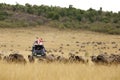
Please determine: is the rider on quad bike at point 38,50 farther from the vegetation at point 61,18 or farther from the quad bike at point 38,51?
the vegetation at point 61,18

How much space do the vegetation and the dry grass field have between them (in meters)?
2.21

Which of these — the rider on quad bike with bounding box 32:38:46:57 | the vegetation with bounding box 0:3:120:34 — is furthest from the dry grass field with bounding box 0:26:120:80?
the rider on quad bike with bounding box 32:38:46:57

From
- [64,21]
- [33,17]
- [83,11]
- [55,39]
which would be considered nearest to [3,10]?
[33,17]

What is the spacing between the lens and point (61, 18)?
205 ft

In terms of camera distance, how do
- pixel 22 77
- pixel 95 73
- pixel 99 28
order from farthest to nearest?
pixel 99 28 → pixel 95 73 → pixel 22 77

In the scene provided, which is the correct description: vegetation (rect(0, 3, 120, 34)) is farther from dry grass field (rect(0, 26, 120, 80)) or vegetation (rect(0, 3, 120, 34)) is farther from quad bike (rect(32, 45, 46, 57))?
quad bike (rect(32, 45, 46, 57))

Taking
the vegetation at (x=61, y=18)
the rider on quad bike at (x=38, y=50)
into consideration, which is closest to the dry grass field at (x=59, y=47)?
the vegetation at (x=61, y=18)

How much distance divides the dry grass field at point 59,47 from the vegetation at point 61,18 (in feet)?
7.24

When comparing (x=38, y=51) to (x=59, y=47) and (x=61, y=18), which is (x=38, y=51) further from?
(x=61, y=18)

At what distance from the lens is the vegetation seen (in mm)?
55406

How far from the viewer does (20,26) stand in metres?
54.5

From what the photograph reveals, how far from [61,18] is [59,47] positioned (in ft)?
82.5

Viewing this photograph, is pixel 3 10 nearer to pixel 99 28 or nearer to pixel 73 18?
pixel 73 18

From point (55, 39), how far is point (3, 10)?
18.3 meters
